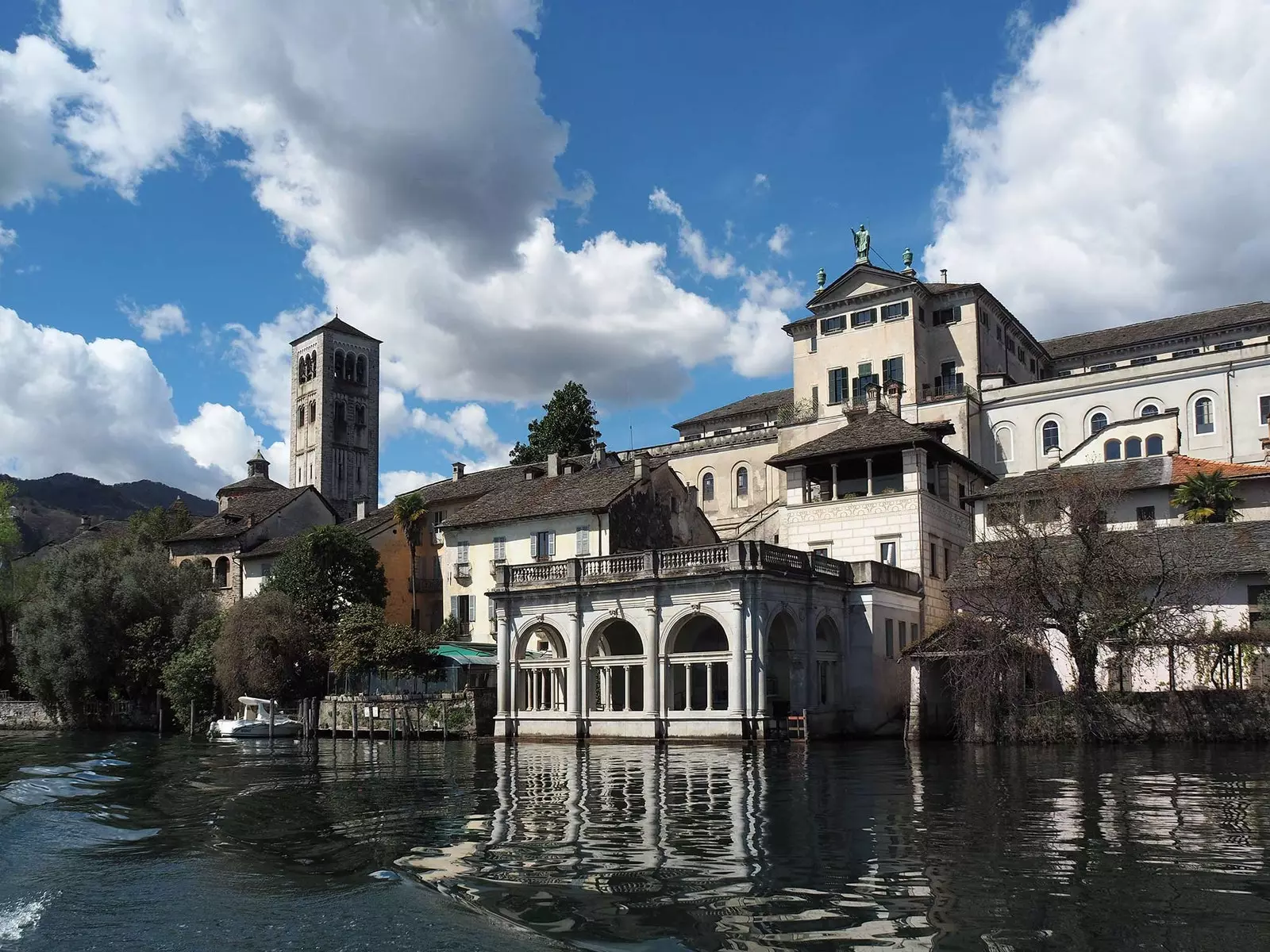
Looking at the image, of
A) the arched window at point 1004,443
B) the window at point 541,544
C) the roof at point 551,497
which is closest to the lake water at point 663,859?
the roof at point 551,497

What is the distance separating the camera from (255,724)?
52219 millimetres

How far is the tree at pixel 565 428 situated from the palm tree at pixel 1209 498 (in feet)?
141

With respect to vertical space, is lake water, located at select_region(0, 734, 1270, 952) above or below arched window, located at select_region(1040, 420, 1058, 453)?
below

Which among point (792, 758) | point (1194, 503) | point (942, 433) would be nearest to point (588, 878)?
point (792, 758)

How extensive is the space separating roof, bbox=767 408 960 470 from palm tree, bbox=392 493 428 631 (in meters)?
25.3

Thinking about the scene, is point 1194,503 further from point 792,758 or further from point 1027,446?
point 792,758

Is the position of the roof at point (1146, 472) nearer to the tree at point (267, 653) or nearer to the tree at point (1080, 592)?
the tree at point (1080, 592)

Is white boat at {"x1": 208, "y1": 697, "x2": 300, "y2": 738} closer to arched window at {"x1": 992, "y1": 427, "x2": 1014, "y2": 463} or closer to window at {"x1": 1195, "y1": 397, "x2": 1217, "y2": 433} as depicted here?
arched window at {"x1": 992, "y1": 427, "x2": 1014, "y2": 463}

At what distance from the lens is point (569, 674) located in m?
45.2

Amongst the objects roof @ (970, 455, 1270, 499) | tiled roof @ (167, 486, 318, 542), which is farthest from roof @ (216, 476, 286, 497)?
roof @ (970, 455, 1270, 499)

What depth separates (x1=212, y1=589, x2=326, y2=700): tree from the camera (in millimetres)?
55875

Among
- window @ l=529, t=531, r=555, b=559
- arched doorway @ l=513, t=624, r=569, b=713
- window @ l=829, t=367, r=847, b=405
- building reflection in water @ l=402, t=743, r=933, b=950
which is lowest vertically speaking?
building reflection in water @ l=402, t=743, r=933, b=950

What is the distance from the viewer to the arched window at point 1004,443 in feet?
220

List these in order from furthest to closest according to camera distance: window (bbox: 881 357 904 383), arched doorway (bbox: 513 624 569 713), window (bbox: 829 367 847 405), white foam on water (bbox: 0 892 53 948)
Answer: window (bbox: 829 367 847 405)
window (bbox: 881 357 904 383)
arched doorway (bbox: 513 624 569 713)
white foam on water (bbox: 0 892 53 948)
